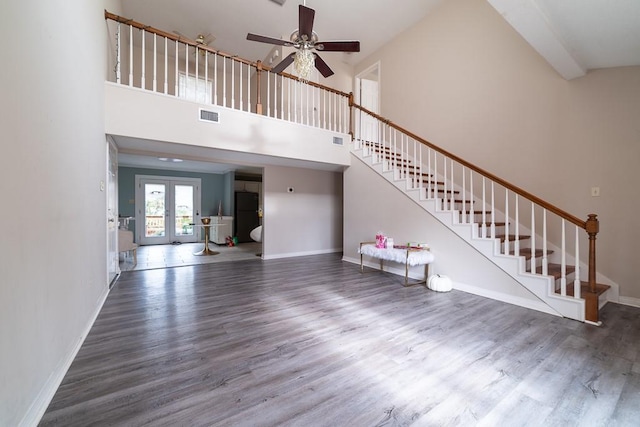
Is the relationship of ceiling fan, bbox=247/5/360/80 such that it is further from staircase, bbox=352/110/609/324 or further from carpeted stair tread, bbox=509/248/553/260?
carpeted stair tread, bbox=509/248/553/260

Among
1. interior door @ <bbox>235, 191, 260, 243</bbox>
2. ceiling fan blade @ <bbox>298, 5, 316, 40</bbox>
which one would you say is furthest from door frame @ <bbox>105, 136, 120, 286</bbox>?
interior door @ <bbox>235, 191, 260, 243</bbox>

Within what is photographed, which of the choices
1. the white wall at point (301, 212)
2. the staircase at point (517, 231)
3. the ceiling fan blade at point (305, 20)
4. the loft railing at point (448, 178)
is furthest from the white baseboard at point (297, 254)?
the ceiling fan blade at point (305, 20)

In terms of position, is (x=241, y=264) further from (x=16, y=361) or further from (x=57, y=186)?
(x=16, y=361)

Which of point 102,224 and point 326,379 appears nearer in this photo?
point 326,379

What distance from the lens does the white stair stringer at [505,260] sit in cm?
296

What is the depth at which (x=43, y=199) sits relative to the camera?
1.58m

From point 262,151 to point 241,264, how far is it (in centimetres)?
239

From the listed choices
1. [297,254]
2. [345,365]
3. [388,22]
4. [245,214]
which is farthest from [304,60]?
[245,214]

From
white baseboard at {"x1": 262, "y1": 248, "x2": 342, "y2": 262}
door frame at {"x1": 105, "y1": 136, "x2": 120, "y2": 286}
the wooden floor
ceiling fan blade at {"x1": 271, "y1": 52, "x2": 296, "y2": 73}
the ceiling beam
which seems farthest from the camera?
white baseboard at {"x1": 262, "y1": 248, "x2": 342, "y2": 262}

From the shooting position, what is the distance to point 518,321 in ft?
9.35

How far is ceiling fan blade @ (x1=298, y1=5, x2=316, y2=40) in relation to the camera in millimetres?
2896

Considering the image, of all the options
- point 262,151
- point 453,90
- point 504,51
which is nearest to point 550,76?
point 504,51

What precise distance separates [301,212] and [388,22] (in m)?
4.81

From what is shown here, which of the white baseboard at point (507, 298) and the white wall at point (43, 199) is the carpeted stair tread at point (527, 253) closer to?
the white baseboard at point (507, 298)
